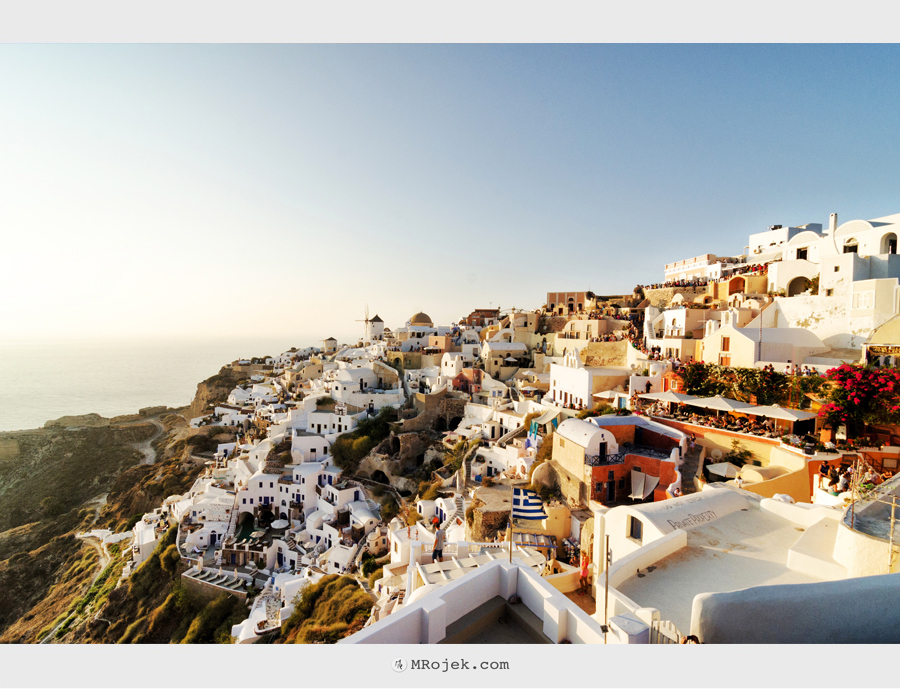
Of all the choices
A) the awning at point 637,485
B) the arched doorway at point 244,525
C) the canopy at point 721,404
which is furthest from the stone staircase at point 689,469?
the arched doorway at point 244,525

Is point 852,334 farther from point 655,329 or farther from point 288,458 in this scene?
point 288,458

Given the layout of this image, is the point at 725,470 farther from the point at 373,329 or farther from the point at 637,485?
the point at 373,329

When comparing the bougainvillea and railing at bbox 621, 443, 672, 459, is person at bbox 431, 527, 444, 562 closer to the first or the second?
railing at bbox 621, 443, 672, 459

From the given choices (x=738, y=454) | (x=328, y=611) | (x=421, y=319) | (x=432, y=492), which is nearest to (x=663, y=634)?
(x=738, y=454)

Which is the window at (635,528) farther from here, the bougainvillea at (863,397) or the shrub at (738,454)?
the bougainvillea at (863,397)

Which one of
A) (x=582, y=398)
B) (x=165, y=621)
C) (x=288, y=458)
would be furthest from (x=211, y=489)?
(x=582, y=398)

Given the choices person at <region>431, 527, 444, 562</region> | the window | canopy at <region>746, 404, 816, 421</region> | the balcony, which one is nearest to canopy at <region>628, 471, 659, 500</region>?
the balcony
